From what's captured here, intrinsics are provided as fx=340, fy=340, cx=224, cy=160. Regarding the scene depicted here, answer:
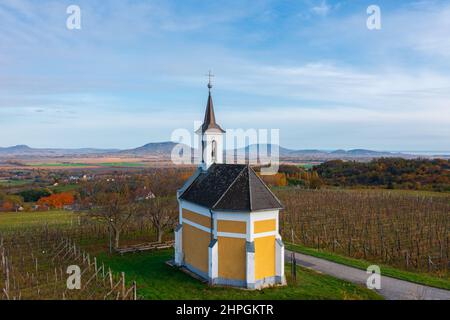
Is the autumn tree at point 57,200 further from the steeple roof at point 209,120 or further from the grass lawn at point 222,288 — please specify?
the steeple roof at point 209,120

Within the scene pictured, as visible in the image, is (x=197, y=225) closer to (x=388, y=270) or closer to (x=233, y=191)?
(x=233, y=191)

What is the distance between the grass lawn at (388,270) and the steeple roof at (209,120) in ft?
37.8

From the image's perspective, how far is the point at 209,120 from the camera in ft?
78.5

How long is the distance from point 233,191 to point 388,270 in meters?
11.2

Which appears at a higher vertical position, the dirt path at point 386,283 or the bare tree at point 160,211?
the bare tree at point 160,211

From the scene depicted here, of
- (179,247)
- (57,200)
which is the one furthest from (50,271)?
(57,200)

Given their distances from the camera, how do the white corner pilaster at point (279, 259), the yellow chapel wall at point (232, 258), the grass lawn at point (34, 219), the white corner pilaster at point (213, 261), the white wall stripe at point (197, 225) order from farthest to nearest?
the grass lawn at point (34, 219) < the white wall stripe at point (197, 225) < the white corner pilaster at point (279, 259) < the white corner pilaster at point (213, 261) < the yellow chapel wall at point (232, 258)

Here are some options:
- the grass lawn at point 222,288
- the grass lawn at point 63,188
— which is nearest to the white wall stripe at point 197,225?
the grass lawn at point 222,288

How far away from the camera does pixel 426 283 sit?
1889 cm

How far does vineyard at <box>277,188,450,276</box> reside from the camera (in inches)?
985

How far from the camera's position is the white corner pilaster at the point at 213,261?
738 inches
